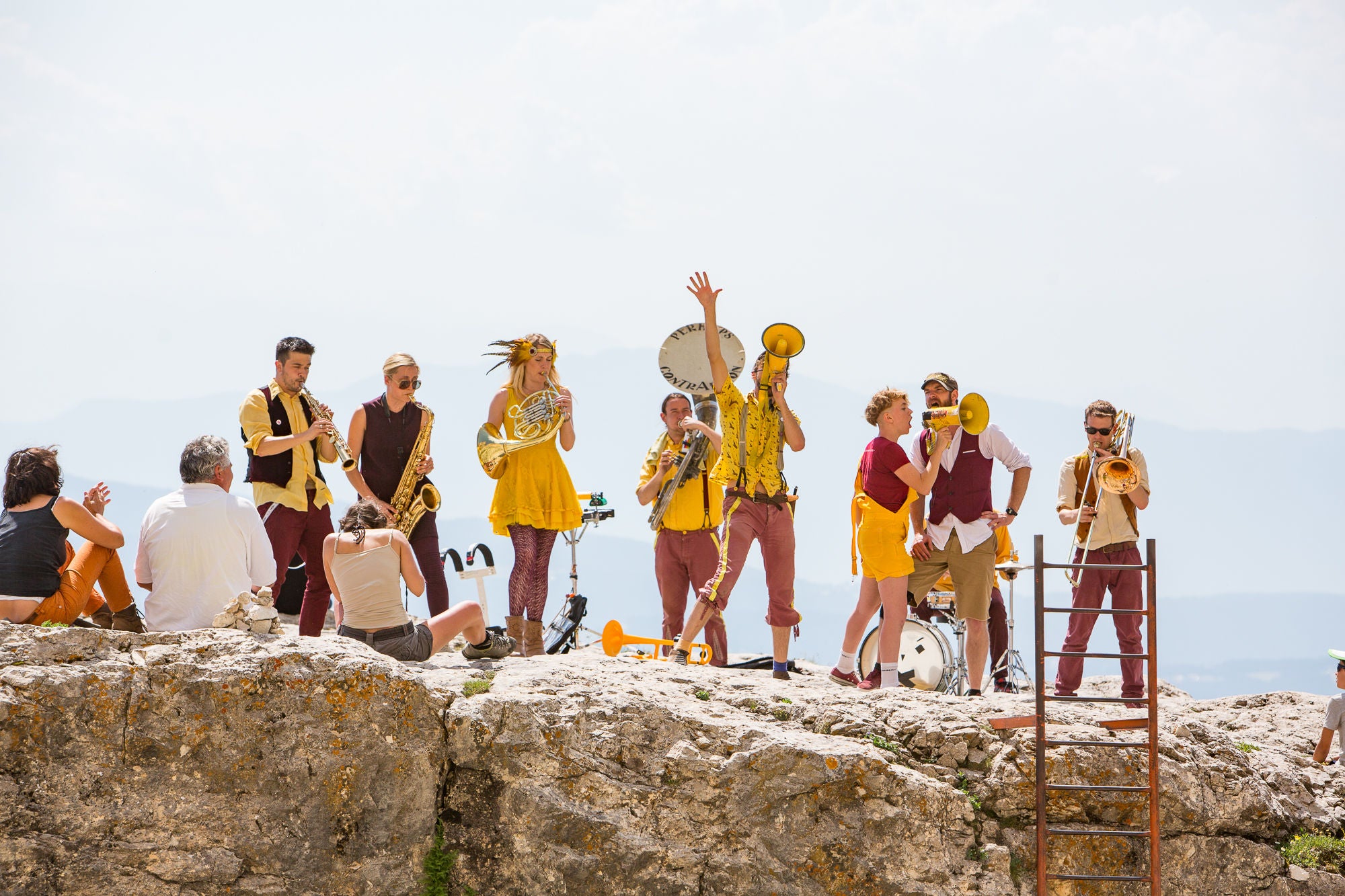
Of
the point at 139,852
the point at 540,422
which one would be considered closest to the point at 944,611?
the point at 540,422

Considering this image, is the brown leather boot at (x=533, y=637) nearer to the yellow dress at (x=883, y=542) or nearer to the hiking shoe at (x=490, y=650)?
the hiking shoe at (x=490, y=650)

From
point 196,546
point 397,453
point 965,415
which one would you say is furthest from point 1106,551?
point 196,546

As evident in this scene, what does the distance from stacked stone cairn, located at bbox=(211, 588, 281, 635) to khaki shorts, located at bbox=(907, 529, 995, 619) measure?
3625mm

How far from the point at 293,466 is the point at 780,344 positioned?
2.95 meters

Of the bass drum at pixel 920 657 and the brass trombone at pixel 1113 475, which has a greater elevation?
the brass trombone at pixel 1113 475

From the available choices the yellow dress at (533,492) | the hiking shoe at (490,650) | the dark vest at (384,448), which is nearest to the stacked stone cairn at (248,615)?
the hiking shoe at (490,650)

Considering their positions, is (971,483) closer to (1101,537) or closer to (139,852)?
(1101,537)

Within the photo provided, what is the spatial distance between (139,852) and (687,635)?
3036 millimetres

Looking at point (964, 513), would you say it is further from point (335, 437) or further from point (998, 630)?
point (335, 437)

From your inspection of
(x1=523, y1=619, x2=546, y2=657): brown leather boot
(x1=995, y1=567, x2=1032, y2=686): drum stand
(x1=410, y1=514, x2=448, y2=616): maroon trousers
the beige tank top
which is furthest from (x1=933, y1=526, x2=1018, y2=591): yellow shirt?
the beige tank top

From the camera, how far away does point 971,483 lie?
719cm

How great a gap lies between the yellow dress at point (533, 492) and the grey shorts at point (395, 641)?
1.20m

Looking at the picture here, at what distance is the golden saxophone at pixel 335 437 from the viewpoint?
274 inches

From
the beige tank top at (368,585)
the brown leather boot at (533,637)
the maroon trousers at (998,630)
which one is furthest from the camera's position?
the maroon trousers at (998,630)
